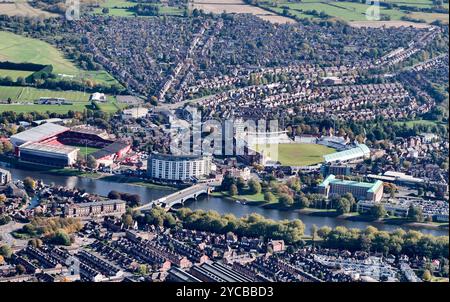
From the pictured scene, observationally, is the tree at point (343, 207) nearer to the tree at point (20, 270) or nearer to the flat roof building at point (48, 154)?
the flat roof building at point (48, 154)

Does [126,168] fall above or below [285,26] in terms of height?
below

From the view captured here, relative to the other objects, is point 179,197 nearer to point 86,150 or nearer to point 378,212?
point 378,212

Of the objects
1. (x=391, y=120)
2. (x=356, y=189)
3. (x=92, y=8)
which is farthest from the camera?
(x=92, y=8)

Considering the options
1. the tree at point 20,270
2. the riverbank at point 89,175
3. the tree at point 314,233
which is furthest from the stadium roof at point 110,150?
the tree at point 20,270

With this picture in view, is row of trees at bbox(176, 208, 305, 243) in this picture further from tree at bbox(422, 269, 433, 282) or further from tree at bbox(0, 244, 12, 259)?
tree at bbox(0, 244, 12, 259)

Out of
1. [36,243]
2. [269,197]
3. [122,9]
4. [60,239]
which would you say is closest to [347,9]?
[122,9]
